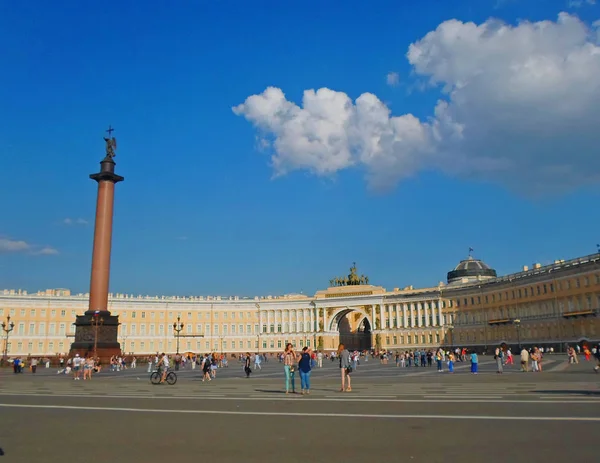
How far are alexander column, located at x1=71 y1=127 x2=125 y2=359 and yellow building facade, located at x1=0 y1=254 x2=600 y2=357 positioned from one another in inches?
1144

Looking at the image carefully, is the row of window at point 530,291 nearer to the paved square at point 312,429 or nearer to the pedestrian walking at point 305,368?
the pedestrian walking at point 305,368

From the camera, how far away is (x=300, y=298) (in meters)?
138

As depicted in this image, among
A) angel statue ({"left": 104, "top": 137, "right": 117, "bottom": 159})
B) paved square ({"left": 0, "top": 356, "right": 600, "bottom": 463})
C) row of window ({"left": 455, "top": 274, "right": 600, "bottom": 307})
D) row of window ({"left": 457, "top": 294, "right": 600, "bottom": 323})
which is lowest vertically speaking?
paved square ({"left": 0, "top": 356, "right": 600, "bottom": 463})

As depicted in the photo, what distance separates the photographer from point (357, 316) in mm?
148625

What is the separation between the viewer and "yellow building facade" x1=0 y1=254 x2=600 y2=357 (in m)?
79.9

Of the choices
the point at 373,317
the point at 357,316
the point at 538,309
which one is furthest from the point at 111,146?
the point at 357,316

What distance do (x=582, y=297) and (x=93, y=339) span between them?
62422mm

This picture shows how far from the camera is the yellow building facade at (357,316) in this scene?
79.9m

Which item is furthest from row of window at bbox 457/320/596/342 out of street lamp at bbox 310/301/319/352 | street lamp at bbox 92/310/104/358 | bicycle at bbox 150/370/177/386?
bicycle at bbox 150/370/177/386

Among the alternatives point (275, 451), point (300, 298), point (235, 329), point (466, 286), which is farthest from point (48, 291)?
point (275, 451)

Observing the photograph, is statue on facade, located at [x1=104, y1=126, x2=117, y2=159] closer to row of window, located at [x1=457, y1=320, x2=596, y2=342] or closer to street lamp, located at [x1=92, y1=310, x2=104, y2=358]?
street lamp, located at [x1=92, y1=310, x2=104, y2=358]

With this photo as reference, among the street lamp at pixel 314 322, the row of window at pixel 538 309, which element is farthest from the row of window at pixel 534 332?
the street lamp at pixel 314 322

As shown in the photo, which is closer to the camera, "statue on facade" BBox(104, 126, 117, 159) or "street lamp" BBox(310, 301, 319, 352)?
"statue on facade" BBox(104, 126, 117, 159)

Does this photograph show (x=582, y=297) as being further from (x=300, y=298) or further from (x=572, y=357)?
(x=300, y=298)
